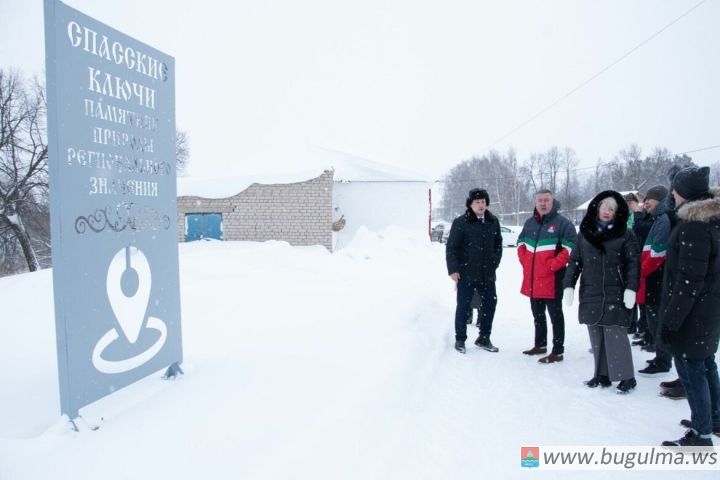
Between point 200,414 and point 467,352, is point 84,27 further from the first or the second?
point 467,352

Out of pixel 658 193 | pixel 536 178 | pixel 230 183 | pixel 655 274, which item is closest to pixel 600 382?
pixel 655 274

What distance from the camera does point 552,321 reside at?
4.69 meters

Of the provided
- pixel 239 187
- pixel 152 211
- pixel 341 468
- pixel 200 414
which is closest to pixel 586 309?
pixel 341 468

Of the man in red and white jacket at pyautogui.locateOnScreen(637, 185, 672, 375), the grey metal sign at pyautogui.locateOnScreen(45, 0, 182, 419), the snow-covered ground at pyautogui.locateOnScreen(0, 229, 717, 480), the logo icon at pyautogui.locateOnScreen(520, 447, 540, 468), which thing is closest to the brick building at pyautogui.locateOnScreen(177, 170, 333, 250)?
the snow-covered ground at pyautogui.locateOnScreen(0, 229, 717, 480)

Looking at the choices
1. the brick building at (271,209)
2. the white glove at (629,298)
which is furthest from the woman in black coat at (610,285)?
the brick building at (271,209)

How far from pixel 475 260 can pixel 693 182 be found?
2.39m

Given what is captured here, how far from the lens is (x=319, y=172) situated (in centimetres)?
1384

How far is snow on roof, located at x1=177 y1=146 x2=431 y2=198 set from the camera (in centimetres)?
1394

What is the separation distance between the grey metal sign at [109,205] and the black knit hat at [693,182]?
3.76 metres

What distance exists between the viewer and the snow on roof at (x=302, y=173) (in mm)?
13938

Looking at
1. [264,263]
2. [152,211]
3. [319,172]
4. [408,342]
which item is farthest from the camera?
[319,172]

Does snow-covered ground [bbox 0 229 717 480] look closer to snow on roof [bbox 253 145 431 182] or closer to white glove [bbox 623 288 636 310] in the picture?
white glove [bbox 623 288 636 310]

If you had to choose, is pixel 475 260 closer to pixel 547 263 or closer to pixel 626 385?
pixel 547 263

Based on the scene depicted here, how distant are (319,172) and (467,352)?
9897mm
